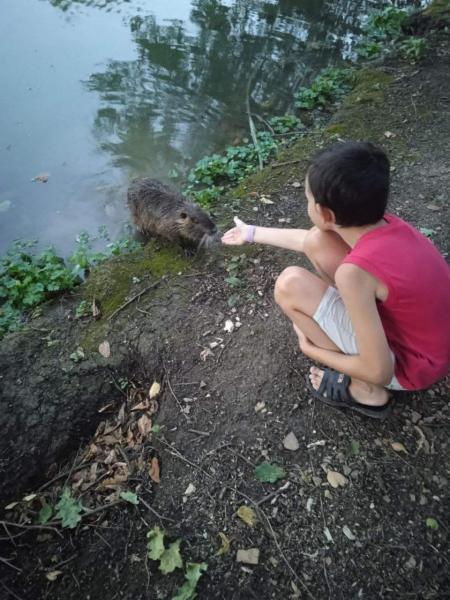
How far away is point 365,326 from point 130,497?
1.36 meters

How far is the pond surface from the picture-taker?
188 inches

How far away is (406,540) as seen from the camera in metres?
1.95

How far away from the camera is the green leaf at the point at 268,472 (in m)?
2.18

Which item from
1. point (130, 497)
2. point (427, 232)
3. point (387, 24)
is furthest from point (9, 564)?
point (387, 24)

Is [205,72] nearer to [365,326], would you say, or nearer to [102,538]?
[365,326]

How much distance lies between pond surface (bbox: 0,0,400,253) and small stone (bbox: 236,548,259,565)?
3147 mm

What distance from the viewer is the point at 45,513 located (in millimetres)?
2244

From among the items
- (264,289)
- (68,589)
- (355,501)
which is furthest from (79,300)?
(355,501)

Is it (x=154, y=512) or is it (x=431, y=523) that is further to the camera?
(x=154, y=512)

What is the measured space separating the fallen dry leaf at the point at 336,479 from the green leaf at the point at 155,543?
0.80 m

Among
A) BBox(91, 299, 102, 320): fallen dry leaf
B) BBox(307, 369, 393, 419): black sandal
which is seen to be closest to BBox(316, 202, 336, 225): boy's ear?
BBox(307, 369, 393, 419): black sandal

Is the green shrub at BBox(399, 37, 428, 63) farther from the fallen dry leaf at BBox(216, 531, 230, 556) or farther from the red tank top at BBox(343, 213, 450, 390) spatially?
the fallen dry leaf at BBox(216, 531, 230, 556)

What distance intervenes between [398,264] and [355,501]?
1.11m

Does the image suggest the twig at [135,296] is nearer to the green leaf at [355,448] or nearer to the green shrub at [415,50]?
the green leaf at [355,448]
